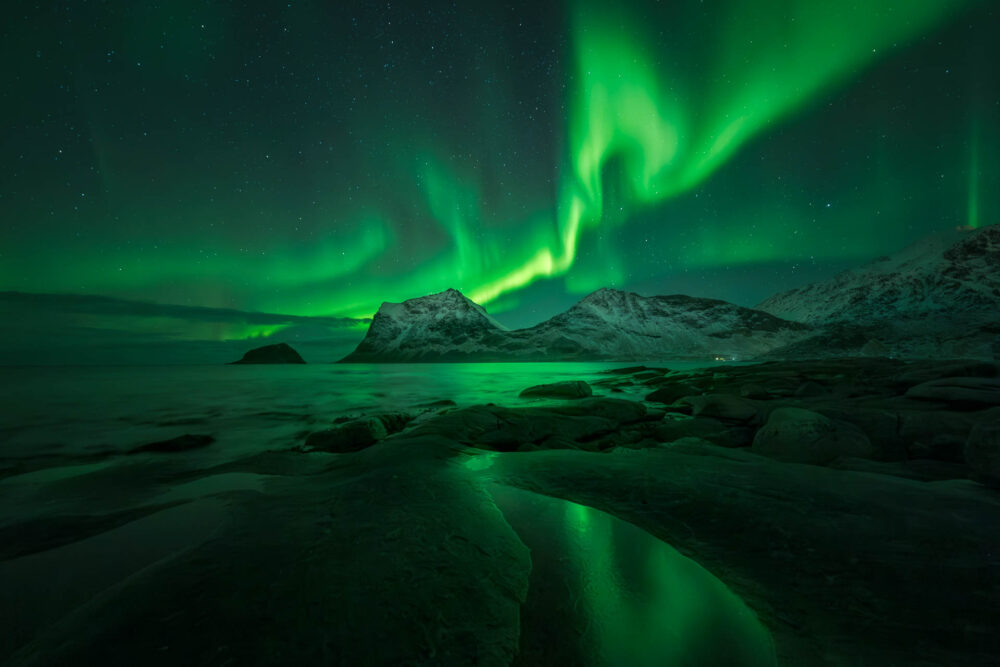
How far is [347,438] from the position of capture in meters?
9.41

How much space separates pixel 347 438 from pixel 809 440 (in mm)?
10216

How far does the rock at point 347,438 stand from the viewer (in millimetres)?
9227

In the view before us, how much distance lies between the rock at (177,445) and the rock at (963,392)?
66.6ft

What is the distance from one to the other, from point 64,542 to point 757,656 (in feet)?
22.3

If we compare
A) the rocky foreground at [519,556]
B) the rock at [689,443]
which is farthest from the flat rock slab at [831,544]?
the rock at [689,443]

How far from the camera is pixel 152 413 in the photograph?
59.8 feet

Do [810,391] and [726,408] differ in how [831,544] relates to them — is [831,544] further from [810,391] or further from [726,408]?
[810,391]

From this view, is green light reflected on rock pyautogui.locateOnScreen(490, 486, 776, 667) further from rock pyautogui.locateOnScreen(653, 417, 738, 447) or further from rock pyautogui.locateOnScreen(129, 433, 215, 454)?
rock pyautogui.locateOnScreen(129, 433, 215, 454)

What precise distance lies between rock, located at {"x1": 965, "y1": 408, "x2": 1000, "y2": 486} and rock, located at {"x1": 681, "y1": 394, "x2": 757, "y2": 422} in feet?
13.7

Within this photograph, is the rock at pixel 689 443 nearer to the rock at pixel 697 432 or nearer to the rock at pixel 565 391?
the rock at pixel 697 432

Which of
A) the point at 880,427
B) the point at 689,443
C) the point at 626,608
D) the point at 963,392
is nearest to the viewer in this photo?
the point at 626,608

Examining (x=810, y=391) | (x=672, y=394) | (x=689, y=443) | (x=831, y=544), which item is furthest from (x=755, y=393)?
(x=831, y=544)

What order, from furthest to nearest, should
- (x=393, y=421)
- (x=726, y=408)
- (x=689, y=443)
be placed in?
(x=393, y=421), (x=726, y=408), (x=689, y=443)

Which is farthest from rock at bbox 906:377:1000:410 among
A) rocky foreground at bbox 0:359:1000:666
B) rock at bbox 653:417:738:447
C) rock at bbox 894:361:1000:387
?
rock at bbox 653:417:738:447
